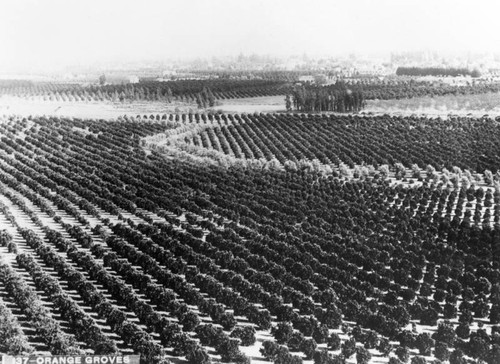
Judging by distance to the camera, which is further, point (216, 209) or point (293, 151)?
point (293, 151)

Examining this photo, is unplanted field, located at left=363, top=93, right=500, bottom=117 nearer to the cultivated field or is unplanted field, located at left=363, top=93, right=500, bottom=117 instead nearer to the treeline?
the treeline

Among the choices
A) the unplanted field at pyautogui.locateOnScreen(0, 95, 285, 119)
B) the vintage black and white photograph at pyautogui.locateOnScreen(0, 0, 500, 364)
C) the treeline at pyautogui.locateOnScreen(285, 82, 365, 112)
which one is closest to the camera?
the vintage black and white photograph at pyautogui.locateOnScreen(0, 0, 500, 364)

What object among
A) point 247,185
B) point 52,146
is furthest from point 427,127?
point 52,146

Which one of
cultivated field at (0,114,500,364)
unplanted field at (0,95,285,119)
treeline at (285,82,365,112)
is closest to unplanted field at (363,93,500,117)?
treeline at (285,82,365,112)

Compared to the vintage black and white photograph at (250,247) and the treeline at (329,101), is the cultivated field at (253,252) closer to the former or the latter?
the vintage black and white photograph at (250,247)

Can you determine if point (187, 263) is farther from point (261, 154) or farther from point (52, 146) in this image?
point (52, 146)

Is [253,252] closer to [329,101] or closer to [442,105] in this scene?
[329,101]

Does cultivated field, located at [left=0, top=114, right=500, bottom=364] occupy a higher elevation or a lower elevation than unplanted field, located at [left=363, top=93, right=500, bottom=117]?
lower

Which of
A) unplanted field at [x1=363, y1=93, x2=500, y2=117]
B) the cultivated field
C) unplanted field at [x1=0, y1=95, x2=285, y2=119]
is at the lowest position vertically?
the cultivated field

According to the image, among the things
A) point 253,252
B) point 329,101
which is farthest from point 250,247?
point 329,101

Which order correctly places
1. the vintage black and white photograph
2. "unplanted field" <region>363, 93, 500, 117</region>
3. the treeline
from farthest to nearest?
the treeline < "unplanted field" <region>363, 93, 500, 117</region> < the vintage black and white photograph

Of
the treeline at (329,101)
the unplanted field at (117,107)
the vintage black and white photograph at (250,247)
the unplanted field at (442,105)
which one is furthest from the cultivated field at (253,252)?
the treeline at (329,101)
